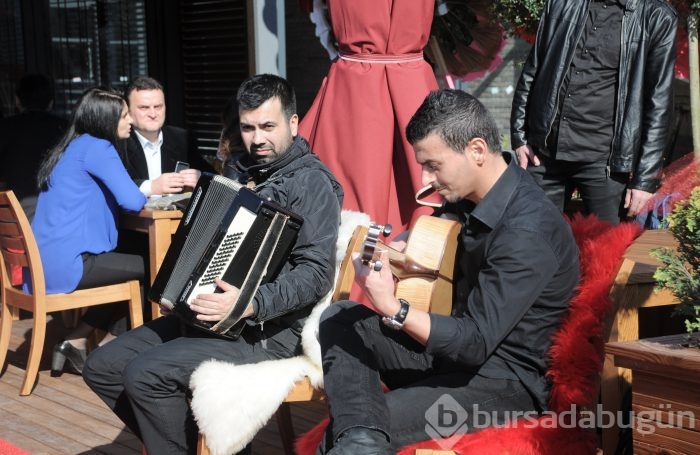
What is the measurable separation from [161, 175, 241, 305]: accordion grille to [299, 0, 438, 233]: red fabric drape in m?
1.03

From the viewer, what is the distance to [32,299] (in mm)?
4633

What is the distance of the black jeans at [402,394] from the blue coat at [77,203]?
2.21 m

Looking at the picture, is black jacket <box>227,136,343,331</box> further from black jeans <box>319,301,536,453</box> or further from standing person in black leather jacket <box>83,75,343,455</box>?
black jeans <box>319,301,536,453</box>

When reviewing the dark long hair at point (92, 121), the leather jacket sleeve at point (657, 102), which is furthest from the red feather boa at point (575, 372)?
the dark long hair at point (92, 121)

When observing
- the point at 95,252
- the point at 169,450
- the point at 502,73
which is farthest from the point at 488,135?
the point at 502,73

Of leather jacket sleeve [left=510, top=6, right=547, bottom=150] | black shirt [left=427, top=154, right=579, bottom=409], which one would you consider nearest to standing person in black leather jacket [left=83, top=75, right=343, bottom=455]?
black shirt [left=427, top=154, right=579, bottom=409]

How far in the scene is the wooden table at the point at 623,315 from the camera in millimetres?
2525

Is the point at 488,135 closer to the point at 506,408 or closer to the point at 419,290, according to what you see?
the point at 419,290

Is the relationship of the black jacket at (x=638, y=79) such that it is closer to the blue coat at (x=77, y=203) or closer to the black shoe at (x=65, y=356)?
the blue coat at (x=77, y=203)

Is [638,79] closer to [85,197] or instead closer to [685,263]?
[685,263]

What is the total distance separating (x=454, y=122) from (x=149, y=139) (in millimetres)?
3100

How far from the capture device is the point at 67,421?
424 cm

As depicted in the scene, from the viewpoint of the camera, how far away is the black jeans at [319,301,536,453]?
249 cm

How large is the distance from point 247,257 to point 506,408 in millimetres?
950
